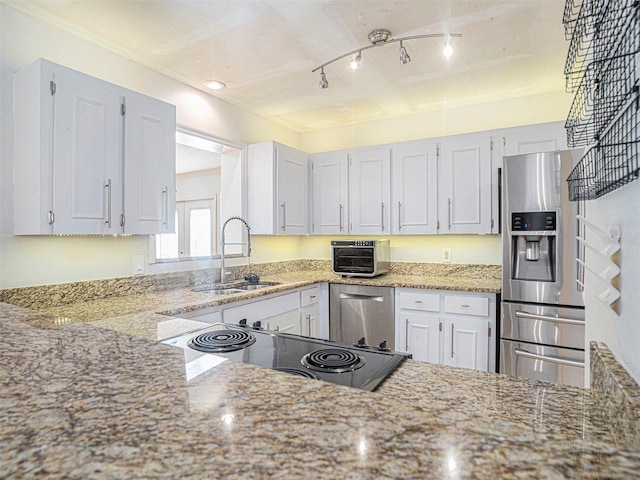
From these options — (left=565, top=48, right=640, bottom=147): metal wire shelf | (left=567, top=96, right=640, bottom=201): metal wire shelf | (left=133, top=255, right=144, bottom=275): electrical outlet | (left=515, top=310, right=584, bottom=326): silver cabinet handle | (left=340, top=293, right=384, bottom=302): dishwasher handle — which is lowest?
(left=515, top=310, right=584, bottom=326): silver cabinet handle

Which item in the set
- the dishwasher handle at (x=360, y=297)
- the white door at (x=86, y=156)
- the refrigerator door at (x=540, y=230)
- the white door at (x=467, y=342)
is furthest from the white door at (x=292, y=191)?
the refrigerator door at (x=540, y=230)

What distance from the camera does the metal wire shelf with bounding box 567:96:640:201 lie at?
0.67 m

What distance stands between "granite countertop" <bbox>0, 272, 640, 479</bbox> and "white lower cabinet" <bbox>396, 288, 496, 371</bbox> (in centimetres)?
200

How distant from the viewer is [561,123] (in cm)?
277

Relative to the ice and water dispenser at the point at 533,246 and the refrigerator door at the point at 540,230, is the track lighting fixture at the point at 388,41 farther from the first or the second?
the ice and water dispenser at the point at 533,246

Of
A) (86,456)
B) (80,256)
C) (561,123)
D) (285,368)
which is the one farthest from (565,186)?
(80,256)

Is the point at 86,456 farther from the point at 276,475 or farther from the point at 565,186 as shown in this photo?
the point at 565,186

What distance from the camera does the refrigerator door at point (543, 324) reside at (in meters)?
2.39

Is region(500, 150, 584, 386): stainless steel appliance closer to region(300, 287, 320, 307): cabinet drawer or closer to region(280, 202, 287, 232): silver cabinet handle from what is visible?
region(300, 287, 320, 307): cabinet drawer

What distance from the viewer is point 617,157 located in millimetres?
746

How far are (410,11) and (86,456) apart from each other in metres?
2.38

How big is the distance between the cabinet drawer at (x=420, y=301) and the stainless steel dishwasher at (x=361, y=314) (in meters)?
0.11

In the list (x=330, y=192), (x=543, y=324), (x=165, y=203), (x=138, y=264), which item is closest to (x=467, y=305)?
(x=543, y=324)

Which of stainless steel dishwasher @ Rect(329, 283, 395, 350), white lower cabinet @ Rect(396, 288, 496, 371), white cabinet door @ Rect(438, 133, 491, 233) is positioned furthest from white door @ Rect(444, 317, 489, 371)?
white cabinet door @ Rect(438, 133, 491, 233)
